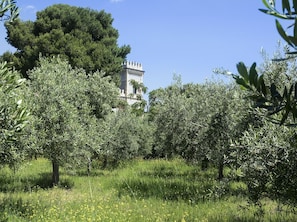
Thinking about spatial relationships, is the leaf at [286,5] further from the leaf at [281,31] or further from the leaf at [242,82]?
the leaf at [242,82]

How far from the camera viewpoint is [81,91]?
17.3 m

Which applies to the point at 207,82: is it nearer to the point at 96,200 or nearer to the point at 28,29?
the point at 96,200

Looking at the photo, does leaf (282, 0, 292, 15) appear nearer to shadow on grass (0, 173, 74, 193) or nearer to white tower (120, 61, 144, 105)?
shadow on grass (0, 173, 74, 193)

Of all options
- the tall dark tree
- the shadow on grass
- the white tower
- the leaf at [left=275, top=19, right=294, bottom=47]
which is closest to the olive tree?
the shadow on grass

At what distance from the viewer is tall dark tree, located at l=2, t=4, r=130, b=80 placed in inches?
1457

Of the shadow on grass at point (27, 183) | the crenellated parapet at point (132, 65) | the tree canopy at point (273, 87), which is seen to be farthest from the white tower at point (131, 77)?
the tree canopy at point (273, 87)

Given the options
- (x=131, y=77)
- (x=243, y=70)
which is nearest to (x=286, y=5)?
(x=243, y=70)

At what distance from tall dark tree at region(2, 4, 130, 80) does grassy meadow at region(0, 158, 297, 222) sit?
19.8 metres

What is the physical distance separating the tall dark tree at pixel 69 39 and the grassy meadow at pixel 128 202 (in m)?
19.8

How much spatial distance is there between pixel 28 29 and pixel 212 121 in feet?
99.9

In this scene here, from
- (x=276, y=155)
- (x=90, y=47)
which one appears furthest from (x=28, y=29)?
(x=276, y=155)

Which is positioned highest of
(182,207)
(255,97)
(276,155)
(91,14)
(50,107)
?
(91,14)

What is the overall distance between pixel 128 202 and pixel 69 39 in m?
28.4

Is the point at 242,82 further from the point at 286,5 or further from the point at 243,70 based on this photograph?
the point at 286,5
